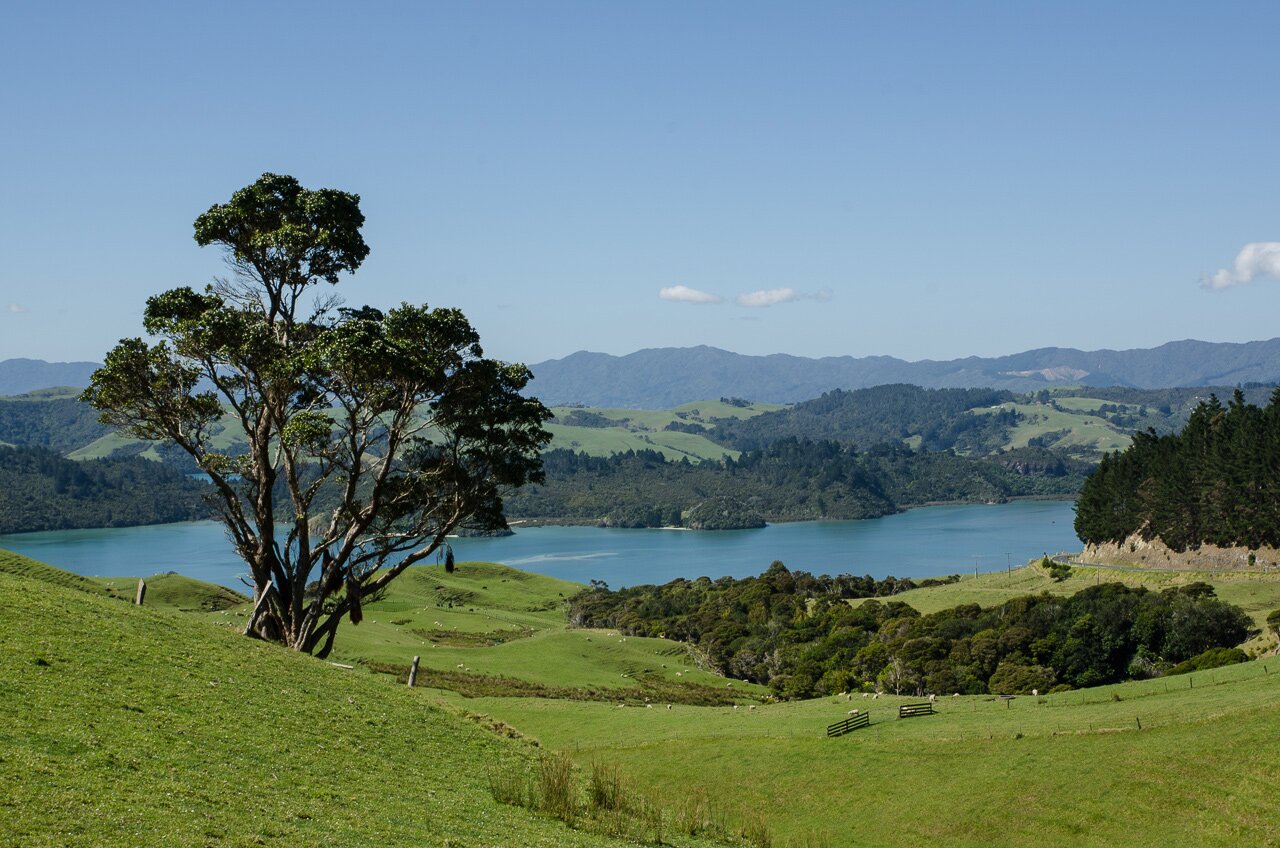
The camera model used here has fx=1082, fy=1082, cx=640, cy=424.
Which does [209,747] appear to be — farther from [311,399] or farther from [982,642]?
[982,642]

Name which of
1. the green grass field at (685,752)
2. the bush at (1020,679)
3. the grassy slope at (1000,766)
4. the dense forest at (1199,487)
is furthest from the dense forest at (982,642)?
the grassy slope at (1000,766)

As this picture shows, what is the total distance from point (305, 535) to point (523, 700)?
52.4ft

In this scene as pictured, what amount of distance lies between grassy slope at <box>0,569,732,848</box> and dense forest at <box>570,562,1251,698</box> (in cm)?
4057

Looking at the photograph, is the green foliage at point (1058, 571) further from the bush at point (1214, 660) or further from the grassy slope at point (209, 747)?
the grassy slope at point (209, 747)

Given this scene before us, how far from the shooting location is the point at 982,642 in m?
63.7

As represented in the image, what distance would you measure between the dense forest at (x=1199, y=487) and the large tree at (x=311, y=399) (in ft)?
259

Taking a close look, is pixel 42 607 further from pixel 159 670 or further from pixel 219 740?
pixel 219 740

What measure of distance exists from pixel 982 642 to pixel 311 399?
45863mm

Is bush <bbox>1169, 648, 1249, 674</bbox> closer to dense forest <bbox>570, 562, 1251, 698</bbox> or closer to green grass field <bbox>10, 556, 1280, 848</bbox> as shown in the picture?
dense forest <bbox>570, 562, 1251, 698</bbox>

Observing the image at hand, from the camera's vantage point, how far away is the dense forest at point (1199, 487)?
300ft

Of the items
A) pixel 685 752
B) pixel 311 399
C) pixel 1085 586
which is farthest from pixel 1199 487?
pixel 311 399

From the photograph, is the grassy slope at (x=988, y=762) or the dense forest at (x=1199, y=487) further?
the dense forest at (x=1199, y=487)

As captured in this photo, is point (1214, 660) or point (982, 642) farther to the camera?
point (982, 642)

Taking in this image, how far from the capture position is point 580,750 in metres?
33.2
